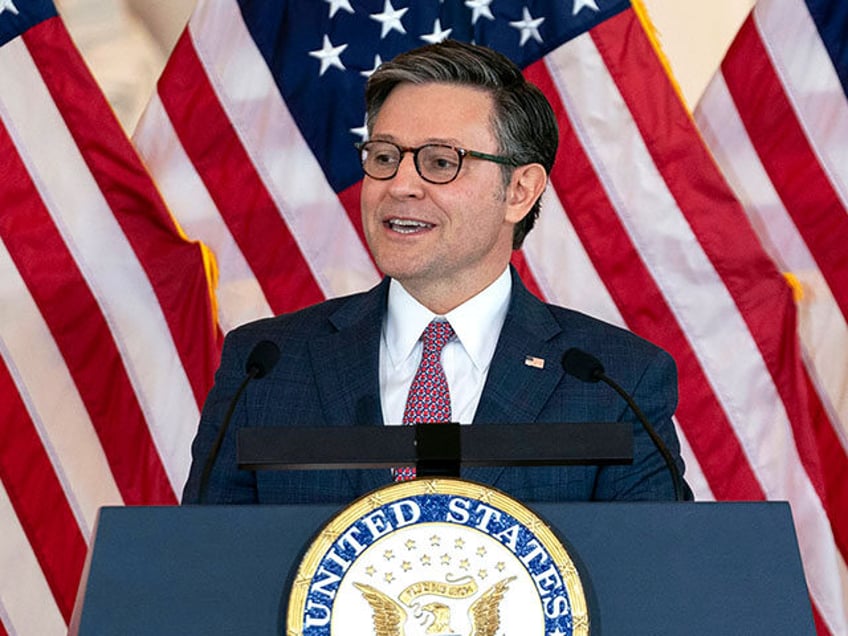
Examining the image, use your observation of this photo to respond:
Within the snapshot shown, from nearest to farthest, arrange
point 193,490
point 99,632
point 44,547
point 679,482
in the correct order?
point 99,632, point 679,482, point 193,490, point 44,547

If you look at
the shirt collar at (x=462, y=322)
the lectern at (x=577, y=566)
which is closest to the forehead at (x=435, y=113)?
the shirt collar at (x=462, y=322)

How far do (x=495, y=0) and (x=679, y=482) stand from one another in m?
2.01

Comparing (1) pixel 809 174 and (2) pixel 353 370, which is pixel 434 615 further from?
(1) pixel 809 174

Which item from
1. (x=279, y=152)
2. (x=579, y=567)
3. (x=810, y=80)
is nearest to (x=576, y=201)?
(x=810, y=80)

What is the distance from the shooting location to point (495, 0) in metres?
3.26

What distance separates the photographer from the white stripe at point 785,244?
3.13 meters

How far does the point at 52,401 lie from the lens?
316 cm

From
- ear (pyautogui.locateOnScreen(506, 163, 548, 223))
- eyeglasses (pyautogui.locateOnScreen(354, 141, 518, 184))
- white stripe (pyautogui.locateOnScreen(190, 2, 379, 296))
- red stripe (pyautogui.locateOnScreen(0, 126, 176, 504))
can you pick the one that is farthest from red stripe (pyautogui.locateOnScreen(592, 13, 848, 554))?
red stripe (pyautogui.locateOnScreen(0, 126, 176, 504))

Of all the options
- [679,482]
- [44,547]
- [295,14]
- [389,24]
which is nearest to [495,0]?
[389,24]

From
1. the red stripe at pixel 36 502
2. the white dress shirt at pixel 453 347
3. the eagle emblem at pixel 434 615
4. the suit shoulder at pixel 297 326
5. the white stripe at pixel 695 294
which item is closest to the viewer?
the eagle emblem at pixel 434 615

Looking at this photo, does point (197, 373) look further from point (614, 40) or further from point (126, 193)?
point (614, 40)

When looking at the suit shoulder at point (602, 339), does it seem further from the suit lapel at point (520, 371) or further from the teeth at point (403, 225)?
the teeth at point (403, 225)

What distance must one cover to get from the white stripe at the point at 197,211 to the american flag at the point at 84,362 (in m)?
0.09

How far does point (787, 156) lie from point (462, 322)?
143 cm
